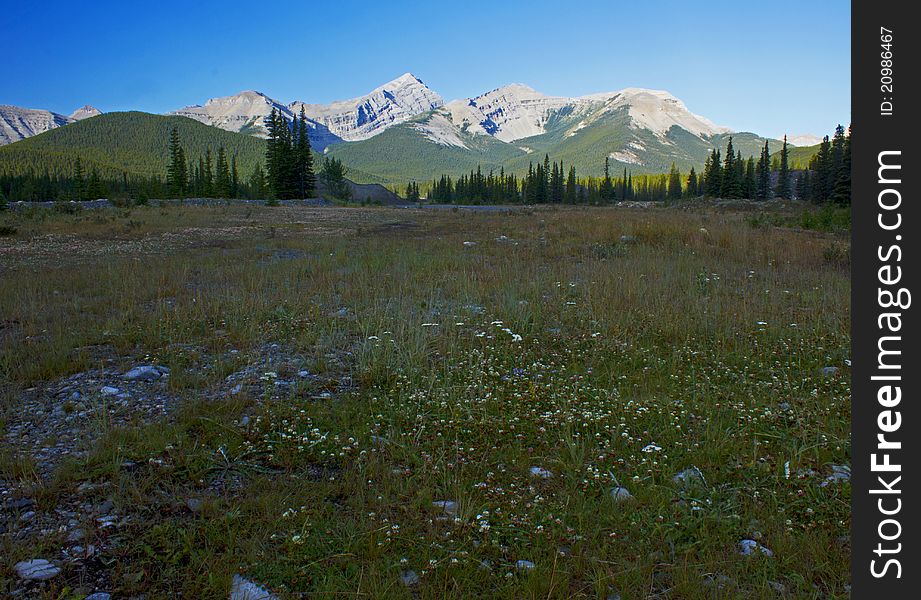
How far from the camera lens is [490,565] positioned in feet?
9.41

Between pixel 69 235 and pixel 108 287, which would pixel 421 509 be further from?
pixel 69 235

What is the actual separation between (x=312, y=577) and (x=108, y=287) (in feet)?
31.3

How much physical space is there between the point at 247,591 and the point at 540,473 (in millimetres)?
2078

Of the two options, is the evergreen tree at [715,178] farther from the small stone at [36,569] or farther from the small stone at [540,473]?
the small stone at [36,569]

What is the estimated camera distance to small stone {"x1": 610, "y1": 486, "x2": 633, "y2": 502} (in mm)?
3486

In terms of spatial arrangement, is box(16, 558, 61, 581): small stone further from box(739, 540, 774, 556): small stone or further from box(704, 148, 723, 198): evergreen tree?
box(704, 148, 723, 198): evergreen tree

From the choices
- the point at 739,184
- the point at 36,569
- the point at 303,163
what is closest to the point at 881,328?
the point at 36,569

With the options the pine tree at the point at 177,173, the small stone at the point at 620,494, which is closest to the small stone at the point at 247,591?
the small stone at the point at 620,494

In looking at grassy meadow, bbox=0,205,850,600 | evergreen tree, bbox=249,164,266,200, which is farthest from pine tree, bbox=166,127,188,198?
grassy meadow, bbox=0,205,850,600

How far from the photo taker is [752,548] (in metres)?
3.02

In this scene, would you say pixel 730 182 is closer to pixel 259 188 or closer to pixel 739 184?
pixel 739 184

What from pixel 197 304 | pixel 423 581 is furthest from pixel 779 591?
pixel 197 304

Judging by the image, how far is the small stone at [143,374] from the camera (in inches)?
217

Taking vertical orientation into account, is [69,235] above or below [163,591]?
above
